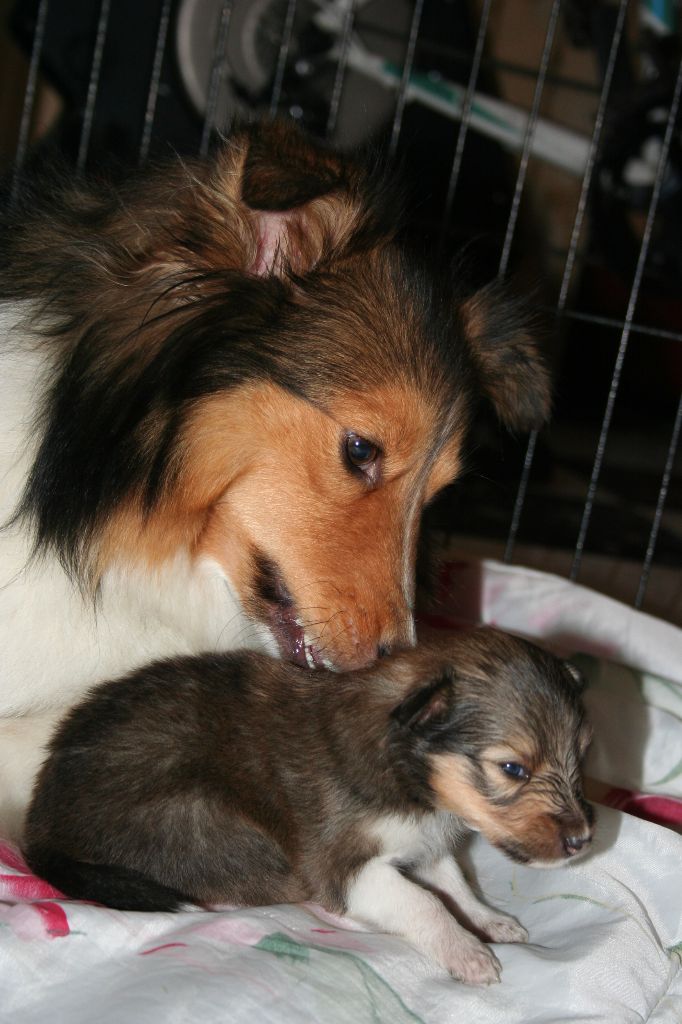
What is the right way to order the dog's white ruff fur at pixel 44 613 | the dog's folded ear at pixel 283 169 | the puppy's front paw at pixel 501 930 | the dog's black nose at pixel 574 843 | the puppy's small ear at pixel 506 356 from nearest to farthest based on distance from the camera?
the dog's folded ear at pixel 283 169, the dog's black nose at pixel 574 843, the puppy's front paw at pixel 501 930, the dog's white ruff fur at pixel 44 613, the puppy's small ear at pixel 506 356

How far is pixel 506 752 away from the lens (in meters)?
1.83

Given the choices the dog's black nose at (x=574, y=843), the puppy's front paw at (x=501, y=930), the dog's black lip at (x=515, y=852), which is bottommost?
the puppy's front paw at (x=501, y=930)

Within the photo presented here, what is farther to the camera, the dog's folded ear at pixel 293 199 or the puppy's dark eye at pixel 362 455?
the puppy's dark eye at pixel 362 455

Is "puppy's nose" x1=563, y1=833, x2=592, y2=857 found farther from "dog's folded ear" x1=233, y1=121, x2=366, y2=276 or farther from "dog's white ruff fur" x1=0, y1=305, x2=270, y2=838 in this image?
"dog's folded ear" x1=233, y1=121, x2=366, y2=276

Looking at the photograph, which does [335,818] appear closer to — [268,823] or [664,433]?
[268,823]

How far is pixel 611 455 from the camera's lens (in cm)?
668

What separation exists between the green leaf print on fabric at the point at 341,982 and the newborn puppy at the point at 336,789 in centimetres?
15

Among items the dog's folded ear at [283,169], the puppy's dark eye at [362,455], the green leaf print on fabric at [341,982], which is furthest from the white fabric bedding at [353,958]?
the dog's folded ear at [283,169]

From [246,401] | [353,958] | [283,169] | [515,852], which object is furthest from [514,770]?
[283,169]

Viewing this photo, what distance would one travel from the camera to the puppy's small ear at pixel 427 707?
1833 millimetres

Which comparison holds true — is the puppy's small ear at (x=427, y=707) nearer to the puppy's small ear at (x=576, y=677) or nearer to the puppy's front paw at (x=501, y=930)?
the puppy's small ear at (x=576, y=677)

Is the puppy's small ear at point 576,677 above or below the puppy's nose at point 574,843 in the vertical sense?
above

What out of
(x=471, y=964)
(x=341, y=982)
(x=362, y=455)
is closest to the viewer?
(x=341, y=982)

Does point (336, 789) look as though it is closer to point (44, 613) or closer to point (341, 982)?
point (341, 982)
